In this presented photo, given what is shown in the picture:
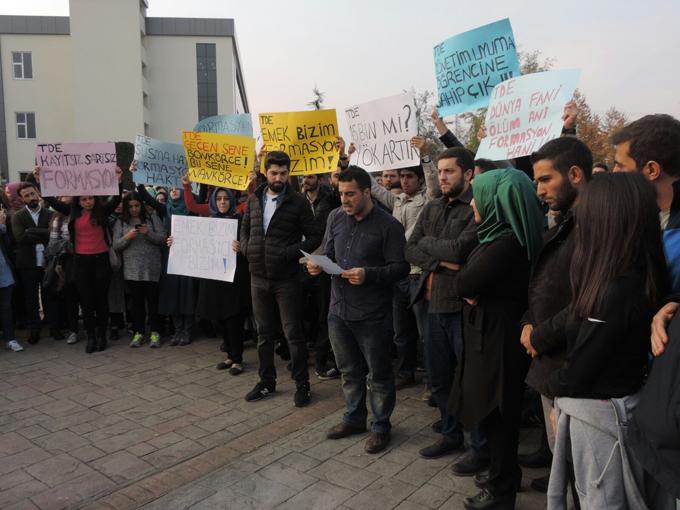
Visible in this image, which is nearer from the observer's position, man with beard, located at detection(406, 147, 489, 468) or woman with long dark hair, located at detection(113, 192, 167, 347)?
man with beard, located at detection(406, 147, 489, 468)

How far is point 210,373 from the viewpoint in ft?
20.0

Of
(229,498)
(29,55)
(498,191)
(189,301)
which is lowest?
(229,498)

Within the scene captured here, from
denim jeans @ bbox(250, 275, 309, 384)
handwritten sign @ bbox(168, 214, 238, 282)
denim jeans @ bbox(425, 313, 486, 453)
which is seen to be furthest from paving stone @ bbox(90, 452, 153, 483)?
handwritten sign @ bbox(168, 214, 238, 282)

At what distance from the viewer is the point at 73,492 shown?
3.64m

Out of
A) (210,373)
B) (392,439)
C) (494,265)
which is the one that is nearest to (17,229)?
(210,373)

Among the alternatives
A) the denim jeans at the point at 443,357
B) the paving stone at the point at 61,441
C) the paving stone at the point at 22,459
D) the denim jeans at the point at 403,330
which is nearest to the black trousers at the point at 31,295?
the paving stone at the point at 61,441

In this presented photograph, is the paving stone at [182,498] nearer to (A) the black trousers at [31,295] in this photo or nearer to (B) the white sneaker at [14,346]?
(B) the white sneaker at [14,346]

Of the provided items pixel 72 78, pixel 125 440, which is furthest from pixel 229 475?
pixel 72 78

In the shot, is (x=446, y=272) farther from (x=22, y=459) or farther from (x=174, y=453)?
(x=22, y=459)

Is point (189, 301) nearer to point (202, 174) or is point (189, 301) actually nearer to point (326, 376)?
point (202, 174)

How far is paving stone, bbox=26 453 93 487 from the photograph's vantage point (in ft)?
12.5

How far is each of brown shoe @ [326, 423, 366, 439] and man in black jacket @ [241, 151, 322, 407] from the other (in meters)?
0.76

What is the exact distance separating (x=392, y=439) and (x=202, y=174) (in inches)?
155

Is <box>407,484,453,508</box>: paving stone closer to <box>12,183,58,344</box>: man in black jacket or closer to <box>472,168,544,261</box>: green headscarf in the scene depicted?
<box>472,168,544,261</box>: green headscarf
